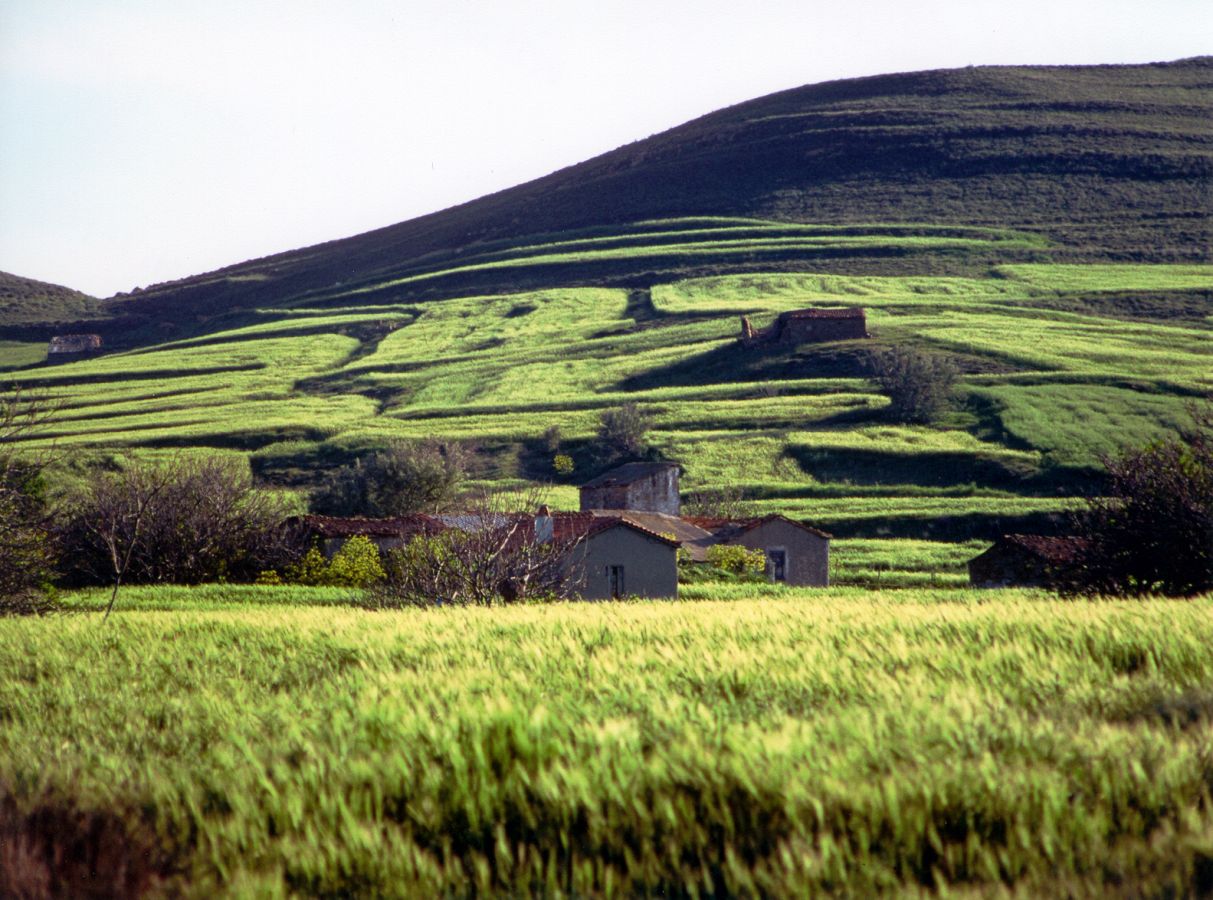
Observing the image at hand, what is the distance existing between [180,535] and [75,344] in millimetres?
107163

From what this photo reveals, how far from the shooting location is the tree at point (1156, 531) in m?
21.3

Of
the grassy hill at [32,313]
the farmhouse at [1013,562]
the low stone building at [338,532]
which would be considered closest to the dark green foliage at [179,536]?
the low stone building at [338,532]

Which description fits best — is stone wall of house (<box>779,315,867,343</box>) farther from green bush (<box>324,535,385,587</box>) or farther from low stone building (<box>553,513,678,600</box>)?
green bush (<box>324,535,385,587</box>)

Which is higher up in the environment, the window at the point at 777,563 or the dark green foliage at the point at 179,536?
the dark green foliage at the point at 179,536

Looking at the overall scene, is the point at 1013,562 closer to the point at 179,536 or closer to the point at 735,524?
the point at 735,524

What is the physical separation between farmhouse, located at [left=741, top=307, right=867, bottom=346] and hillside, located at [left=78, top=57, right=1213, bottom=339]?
30542 mm

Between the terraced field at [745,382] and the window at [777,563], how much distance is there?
9.47 metres

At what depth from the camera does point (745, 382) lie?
86.3 m

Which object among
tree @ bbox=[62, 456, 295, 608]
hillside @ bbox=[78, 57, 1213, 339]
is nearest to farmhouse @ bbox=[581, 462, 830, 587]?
tree @ bbox=[62, 456, 295, 608]

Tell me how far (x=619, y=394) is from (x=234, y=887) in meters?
80.4

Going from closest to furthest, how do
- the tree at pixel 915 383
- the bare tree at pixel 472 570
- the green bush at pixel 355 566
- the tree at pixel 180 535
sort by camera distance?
1. the bare tree at pixel 472 570
2. the tree at pixel 180 535
3. the green bush at pixel 355 566
4. the tree at pixel 915 383

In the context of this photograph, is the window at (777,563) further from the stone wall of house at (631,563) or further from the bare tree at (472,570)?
the bare tree at (472,570)

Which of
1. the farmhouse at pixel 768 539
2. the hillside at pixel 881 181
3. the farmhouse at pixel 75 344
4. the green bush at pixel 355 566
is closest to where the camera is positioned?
the green bush at pixel 355 566

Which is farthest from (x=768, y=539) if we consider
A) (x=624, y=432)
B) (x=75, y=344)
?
(x=75, y=344)
